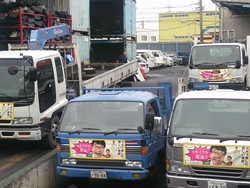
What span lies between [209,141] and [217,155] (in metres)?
0.23

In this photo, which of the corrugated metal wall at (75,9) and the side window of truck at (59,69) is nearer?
the side window of truck at (59,69)

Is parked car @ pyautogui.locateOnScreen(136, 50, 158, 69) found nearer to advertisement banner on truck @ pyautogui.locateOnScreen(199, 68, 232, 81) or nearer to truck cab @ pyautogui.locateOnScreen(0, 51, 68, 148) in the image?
advertisement banner on truck @ pyautogui.locateOnScreen(199, 68, 232, 81)

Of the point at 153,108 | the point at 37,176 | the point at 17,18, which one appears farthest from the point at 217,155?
the point at 17,18

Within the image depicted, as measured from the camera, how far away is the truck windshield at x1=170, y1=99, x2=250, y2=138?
5436mm

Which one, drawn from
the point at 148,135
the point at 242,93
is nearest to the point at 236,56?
the point at 242,93

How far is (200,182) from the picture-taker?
5105mm

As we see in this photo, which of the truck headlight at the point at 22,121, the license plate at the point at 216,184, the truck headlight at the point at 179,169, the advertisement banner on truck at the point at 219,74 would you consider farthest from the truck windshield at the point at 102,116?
the advertisement banner on truck at the point at 219,74

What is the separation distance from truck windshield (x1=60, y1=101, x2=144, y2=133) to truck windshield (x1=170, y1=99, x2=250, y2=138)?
66 centimetres

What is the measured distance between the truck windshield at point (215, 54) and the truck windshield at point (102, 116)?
6.96 m

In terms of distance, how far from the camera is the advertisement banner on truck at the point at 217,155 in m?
5.03

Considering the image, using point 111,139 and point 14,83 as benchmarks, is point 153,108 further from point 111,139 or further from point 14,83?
point 14,83

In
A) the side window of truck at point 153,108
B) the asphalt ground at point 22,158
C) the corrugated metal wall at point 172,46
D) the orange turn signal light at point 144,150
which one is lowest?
the asphalt ground at point 22,158

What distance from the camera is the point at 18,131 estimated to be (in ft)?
25.4

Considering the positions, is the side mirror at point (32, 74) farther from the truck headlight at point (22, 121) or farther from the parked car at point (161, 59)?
the parked car at point (161, 59)
